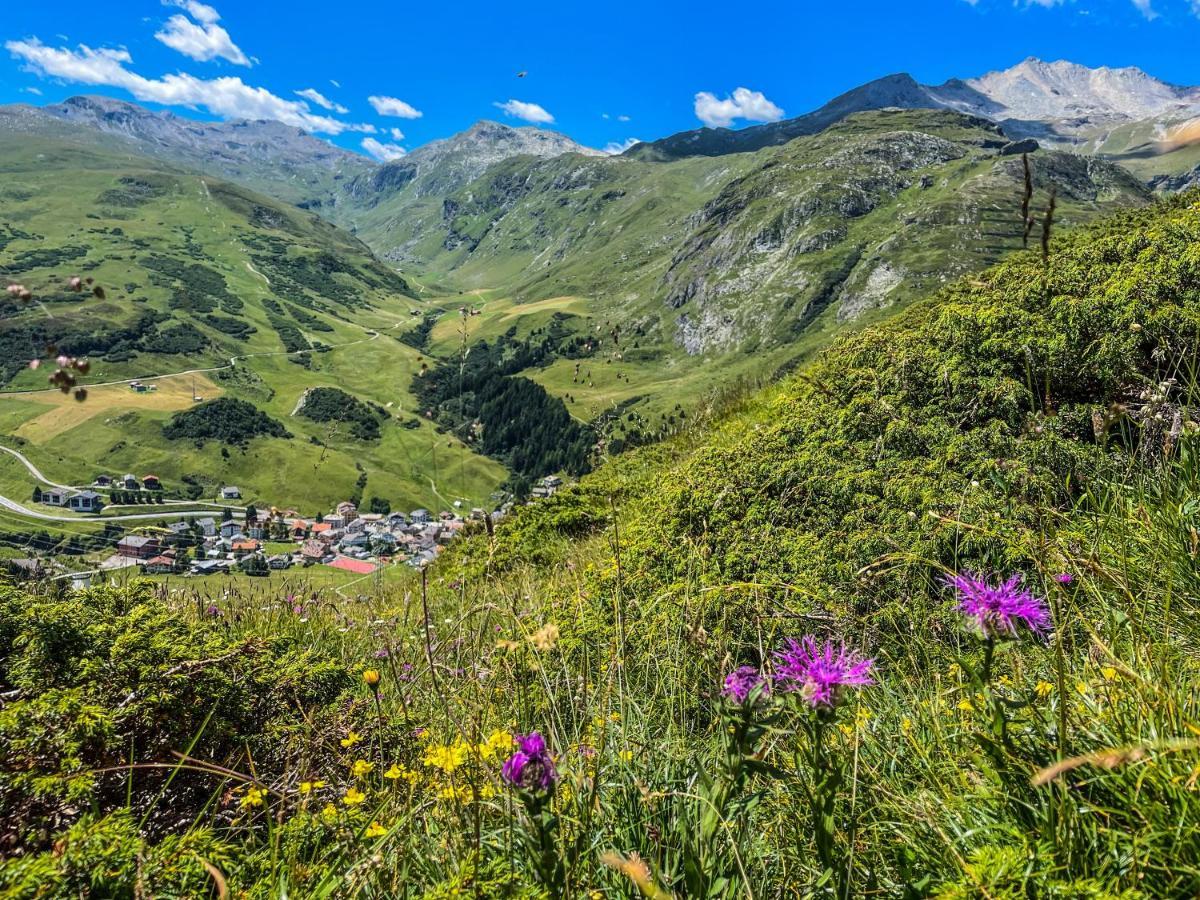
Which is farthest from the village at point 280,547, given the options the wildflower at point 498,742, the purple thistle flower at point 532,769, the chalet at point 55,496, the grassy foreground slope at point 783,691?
the chalet at point 55,496


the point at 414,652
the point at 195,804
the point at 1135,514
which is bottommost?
the point at 414,652

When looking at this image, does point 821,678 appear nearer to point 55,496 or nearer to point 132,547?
point 132,547

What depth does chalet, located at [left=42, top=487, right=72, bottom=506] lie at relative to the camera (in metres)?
142

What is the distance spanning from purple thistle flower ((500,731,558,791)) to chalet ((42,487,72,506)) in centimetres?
18355

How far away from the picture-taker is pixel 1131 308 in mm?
5348

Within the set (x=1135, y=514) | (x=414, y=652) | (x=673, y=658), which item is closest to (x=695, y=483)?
(x=673, y=658)

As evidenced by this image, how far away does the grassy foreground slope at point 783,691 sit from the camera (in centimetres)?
211

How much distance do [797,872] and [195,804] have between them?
3041 mm

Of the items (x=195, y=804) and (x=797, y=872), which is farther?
(x=195, y=804)

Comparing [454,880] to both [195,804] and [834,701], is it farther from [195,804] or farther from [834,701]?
[195,804]

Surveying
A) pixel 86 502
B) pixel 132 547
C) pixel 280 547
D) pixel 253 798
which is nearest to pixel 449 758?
pixel 253 798

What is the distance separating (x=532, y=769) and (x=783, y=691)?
95 centimetres

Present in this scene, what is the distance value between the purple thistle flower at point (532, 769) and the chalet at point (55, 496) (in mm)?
183547

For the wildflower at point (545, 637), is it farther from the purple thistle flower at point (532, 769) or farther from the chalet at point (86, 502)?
the chalet at point (86, 502)
